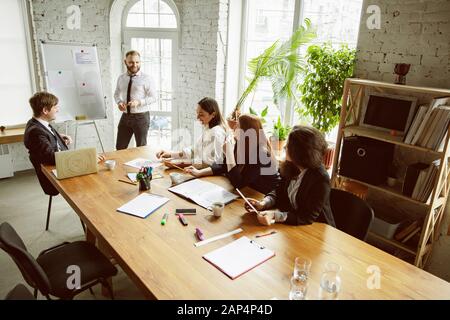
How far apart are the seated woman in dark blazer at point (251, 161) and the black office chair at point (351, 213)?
1.44ft

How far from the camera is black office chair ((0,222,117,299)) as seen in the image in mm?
1611

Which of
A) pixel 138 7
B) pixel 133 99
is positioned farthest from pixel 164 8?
pixel 133 99

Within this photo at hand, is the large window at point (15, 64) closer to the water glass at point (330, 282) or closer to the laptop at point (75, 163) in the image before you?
the laptop at point (75, 163)

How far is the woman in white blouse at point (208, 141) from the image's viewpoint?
279 centimetres

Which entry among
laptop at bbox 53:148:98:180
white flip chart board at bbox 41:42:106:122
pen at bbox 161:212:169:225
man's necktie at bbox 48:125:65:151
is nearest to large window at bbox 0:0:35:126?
white flip chart board at bbox 41:42:106:122

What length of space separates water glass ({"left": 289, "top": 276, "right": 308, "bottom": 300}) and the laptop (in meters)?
1.78

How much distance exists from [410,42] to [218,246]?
224cm

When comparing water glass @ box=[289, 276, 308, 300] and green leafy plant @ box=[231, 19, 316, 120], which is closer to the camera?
water glass @ box=[289, 276, 308, 300]

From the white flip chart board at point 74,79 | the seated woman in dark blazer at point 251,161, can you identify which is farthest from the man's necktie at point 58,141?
the white flip chart board at point 74,79

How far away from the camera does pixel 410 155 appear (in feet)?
9.14

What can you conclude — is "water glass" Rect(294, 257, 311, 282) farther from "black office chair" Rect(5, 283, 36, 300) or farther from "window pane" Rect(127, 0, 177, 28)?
"window pane" Rect(127, 0, 177, 28)

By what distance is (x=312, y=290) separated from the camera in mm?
1415

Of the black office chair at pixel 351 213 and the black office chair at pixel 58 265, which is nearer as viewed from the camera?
the black office chair at pixel 58 265
